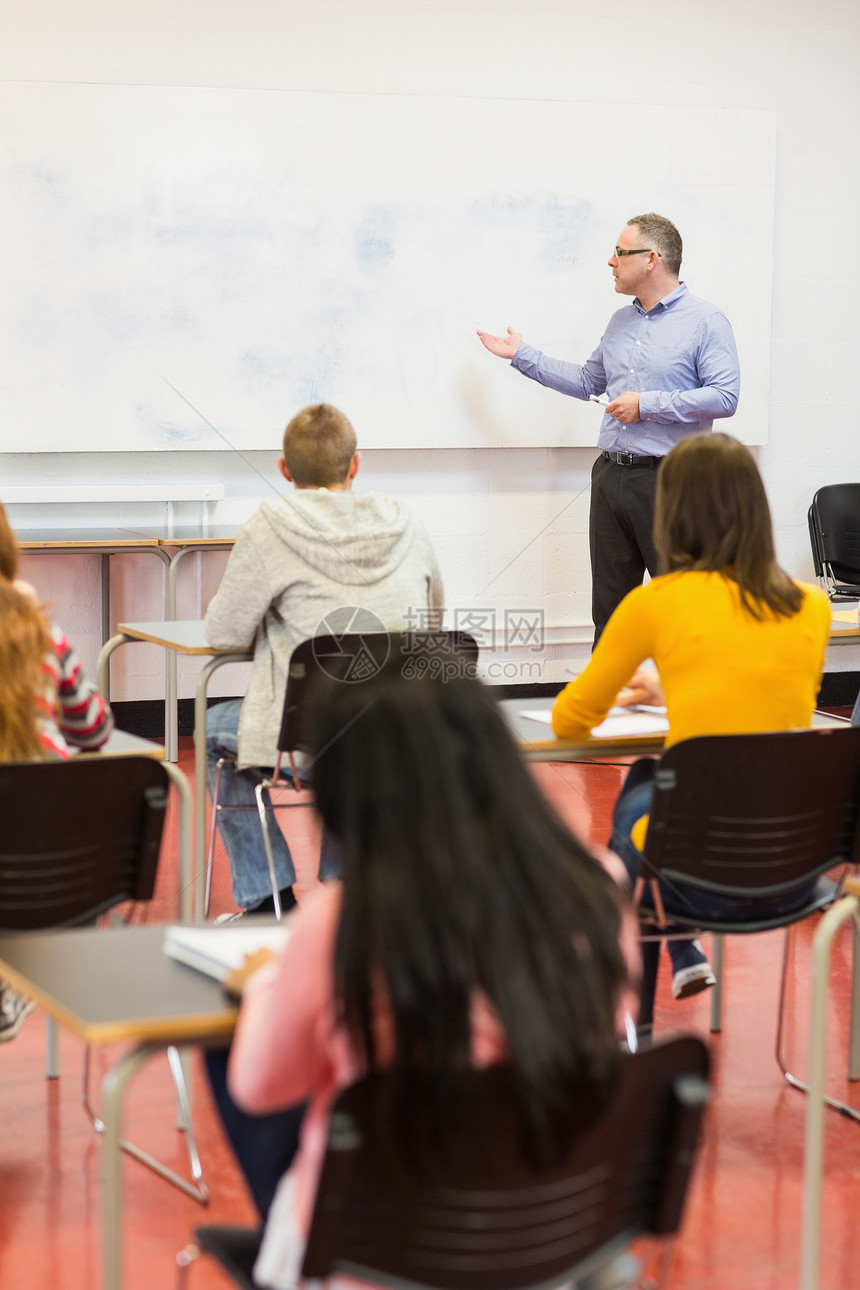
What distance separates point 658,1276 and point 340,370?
4.30m

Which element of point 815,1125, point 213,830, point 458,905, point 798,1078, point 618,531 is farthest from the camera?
point 618,531

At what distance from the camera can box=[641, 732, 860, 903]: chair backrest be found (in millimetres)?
2193

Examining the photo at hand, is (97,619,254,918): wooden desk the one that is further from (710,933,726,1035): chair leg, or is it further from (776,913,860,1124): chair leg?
(776,913,860,1124): chair leg

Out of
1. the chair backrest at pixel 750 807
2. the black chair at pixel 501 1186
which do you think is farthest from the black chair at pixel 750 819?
the black chair at pixel 501 1186

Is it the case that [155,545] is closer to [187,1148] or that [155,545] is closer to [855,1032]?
[187,1148]

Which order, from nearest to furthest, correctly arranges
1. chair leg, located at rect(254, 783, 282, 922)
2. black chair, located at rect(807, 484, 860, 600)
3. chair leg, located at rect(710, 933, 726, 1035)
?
chair leg, located at rect(710, 933, 726, 1035)
chair leg, located at rect(254, 783, 282, 922)
black chair, located at rect(807, 484, 860, 600)

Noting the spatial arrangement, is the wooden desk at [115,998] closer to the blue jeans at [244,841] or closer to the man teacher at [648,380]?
the blue jeans at [244,841]

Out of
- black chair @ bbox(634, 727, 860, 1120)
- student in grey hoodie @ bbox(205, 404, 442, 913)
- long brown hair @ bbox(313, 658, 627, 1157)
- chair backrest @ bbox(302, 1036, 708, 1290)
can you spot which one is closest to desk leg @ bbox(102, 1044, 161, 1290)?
chair backrest @ bbox(302, 1036, 708, 1290)

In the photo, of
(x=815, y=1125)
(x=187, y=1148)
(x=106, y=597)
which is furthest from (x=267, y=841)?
(x=106, y=597)

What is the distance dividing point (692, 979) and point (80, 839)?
1206 mm

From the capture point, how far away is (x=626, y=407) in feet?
16.1

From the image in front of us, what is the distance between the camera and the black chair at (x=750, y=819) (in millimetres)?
Result: 2197

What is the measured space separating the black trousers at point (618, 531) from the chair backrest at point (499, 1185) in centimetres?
381

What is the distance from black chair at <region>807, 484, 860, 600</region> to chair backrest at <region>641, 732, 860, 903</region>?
131 inches
